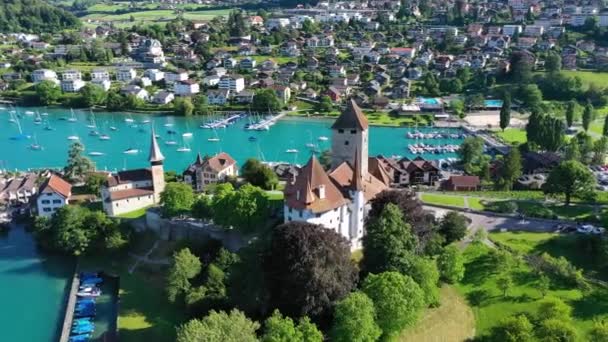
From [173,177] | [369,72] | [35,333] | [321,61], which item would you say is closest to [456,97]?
[369,72]

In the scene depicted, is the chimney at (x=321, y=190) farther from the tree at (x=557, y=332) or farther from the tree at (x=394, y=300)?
the tree at (x=557, y=332)

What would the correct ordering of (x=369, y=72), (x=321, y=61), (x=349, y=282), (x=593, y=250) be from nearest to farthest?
(x=349, y=282)
(x=593, y=250)
(x=369, y=72)
(x=321, y=61)

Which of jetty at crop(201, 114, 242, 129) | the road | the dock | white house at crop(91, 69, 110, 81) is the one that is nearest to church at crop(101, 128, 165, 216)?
the dock

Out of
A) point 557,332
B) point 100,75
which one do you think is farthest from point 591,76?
point 100,75

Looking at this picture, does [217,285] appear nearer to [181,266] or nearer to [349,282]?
[181,266]

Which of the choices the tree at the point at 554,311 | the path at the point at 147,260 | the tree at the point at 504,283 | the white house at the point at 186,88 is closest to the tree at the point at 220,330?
the path at the point at 147,260

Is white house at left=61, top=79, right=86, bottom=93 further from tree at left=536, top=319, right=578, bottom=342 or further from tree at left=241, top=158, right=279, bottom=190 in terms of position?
tree at left=536, top=319, right=578, bottom=342
